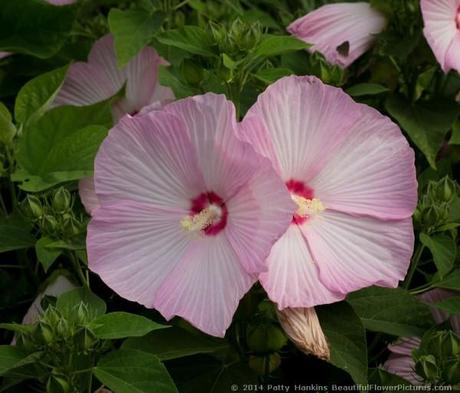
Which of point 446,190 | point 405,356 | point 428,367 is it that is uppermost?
point 446,190

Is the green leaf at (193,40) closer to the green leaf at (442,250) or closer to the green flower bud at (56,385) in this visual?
the green leaf at (442,250)

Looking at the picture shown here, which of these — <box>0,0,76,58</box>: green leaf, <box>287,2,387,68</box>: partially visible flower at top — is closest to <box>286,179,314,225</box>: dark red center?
<box>287,2,387,68</box>: partially visible flower at top

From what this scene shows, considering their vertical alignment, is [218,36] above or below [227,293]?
above

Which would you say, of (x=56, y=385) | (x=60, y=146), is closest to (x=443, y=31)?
(x=60, y=146)

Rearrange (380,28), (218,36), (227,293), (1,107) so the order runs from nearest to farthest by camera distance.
Result: (227,293), (218,36), (1,107), (380,28)

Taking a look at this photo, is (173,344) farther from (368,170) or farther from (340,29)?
(340,29)

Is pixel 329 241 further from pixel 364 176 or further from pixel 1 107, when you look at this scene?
pixel 1 107

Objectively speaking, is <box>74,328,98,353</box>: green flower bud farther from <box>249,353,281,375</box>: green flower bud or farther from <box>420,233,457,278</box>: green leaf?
<box>420,233,457,278</box>: green leaf

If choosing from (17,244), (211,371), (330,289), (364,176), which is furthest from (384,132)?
(17,244)
